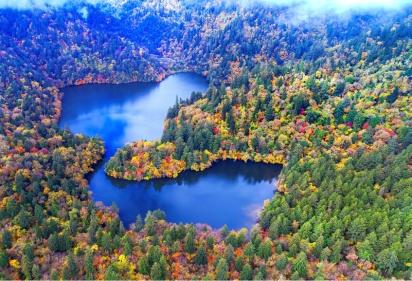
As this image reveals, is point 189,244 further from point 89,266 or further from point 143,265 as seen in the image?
point 89,266

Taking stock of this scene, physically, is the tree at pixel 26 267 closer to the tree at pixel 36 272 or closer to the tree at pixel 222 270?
the tree at pixel 36 272

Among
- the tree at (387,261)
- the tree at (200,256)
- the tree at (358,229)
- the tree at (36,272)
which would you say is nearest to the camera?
the tree at (36,272)

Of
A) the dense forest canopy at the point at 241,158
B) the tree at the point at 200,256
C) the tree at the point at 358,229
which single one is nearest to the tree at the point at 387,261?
the dense forest canopy at the point at 241,158

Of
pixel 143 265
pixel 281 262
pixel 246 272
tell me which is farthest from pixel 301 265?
pixel 143 265

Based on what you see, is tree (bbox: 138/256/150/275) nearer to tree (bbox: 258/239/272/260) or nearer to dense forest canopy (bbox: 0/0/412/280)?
dense forest canopy (bbox: 0/0/412/280)

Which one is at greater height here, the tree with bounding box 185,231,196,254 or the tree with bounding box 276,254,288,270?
the tree with bounding box 185,231,196,254

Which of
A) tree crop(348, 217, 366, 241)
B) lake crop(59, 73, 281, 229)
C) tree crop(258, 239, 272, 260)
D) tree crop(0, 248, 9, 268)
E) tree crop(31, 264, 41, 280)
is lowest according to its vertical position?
tree crop(31, 264, 41, 280)

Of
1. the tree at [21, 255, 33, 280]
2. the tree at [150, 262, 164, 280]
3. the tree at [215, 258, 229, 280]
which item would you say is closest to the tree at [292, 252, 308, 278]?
the tree at [215, 258, 229, 280]
